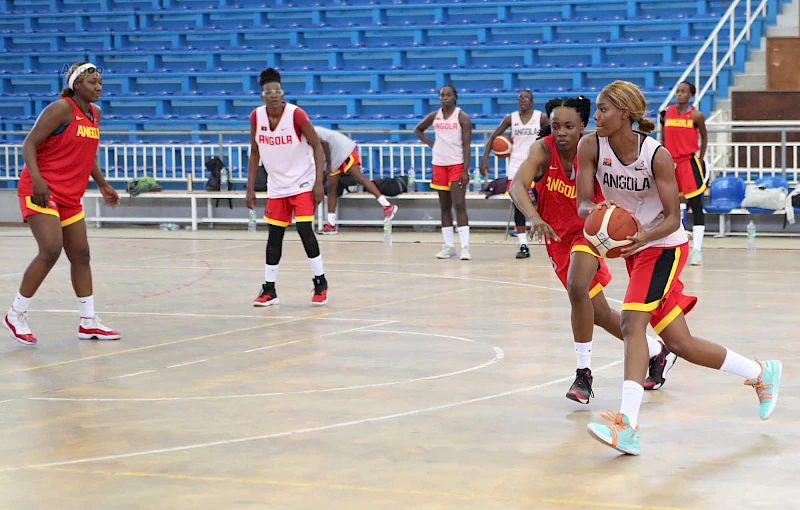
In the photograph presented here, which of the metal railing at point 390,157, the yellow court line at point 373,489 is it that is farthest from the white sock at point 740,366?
the metal railing at point 390,157

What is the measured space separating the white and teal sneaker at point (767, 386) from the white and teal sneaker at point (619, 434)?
37.7 inches

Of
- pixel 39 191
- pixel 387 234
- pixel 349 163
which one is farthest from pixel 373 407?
pixel 349 163

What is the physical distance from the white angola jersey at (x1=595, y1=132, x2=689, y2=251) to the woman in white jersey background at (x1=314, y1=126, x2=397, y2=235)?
11.0 m

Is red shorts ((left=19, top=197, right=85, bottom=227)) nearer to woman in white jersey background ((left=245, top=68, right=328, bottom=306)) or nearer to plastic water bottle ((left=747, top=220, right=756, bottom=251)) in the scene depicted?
woman in white jersey background ((left=245, top=68, right=328, bottom=306))

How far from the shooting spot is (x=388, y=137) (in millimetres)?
21359

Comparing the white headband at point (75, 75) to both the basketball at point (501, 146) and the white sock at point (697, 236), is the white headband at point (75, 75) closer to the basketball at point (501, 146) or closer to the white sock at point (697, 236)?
the white sock at point (697, 236)

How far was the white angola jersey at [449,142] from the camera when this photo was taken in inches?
571

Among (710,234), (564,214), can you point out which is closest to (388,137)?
(710,234)

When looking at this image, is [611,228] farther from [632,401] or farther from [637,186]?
[632,401]

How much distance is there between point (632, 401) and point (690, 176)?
847 cm

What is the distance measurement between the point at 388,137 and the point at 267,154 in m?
10.8

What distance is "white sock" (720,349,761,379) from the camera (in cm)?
604

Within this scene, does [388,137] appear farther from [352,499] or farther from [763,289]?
[352,499]

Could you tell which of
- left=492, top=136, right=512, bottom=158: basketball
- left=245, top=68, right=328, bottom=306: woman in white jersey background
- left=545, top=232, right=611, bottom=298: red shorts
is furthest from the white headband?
left=492, top=136, right=512, bottom=158: basketball
